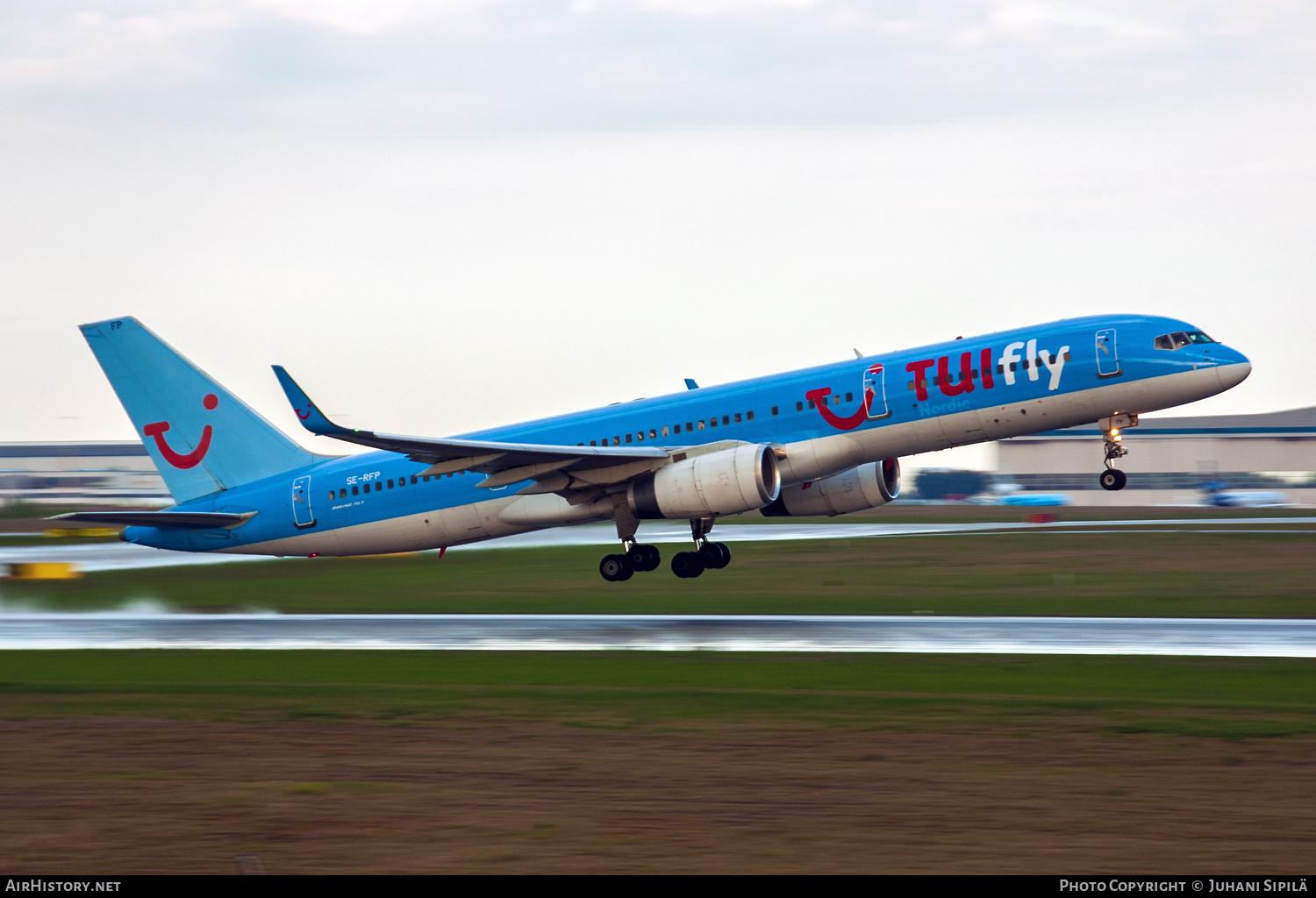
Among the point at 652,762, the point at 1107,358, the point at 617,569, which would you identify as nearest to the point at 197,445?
the point at 617,569

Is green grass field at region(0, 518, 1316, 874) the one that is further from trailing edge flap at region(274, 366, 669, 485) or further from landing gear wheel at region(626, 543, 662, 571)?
landing gear wheel at region(626, 543, 662, 571)

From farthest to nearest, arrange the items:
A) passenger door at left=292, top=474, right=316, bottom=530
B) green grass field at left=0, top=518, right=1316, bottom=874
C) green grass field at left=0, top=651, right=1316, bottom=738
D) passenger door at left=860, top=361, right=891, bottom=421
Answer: passenger door at left=292, top=474, right=316, bottom=530 → passenger door at left=860, top=361, right=891, bottom=421 → green grass field at left=0, top=651, right=1316, bottom=738 → green grass field at left=0, top=518, right=1316, bottom=874

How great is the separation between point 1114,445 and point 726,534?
4280 cm

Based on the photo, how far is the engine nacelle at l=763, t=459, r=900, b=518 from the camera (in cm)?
3625

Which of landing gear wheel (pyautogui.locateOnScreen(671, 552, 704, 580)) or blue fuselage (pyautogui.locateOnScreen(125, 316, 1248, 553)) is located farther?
landing gear wheel (pyautogui.locateOnScreen(671, 552, 704, 580))

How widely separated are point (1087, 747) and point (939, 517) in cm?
7637

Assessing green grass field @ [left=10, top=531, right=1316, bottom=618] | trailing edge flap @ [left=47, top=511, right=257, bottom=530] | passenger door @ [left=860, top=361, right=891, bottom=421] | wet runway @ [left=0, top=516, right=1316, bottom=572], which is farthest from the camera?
wet runway @ [left=0, top=516, right=1316, bottom=572]

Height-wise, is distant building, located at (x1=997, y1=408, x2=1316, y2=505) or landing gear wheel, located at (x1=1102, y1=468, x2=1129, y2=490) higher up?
distant building, located at (x1=997, y1=408, x2=1316, y2=505)

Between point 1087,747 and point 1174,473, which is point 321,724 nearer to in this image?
point 1087,747

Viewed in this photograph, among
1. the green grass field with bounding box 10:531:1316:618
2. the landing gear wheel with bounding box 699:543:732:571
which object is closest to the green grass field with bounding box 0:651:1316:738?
the green grass field with bounding box 10:531:1316:618

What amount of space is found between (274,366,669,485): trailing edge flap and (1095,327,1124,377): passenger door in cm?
1063

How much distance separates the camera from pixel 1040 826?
12727 millimetres

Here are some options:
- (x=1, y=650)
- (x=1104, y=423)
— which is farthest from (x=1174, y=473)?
(x=1, y=650)

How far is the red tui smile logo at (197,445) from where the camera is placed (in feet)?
127
